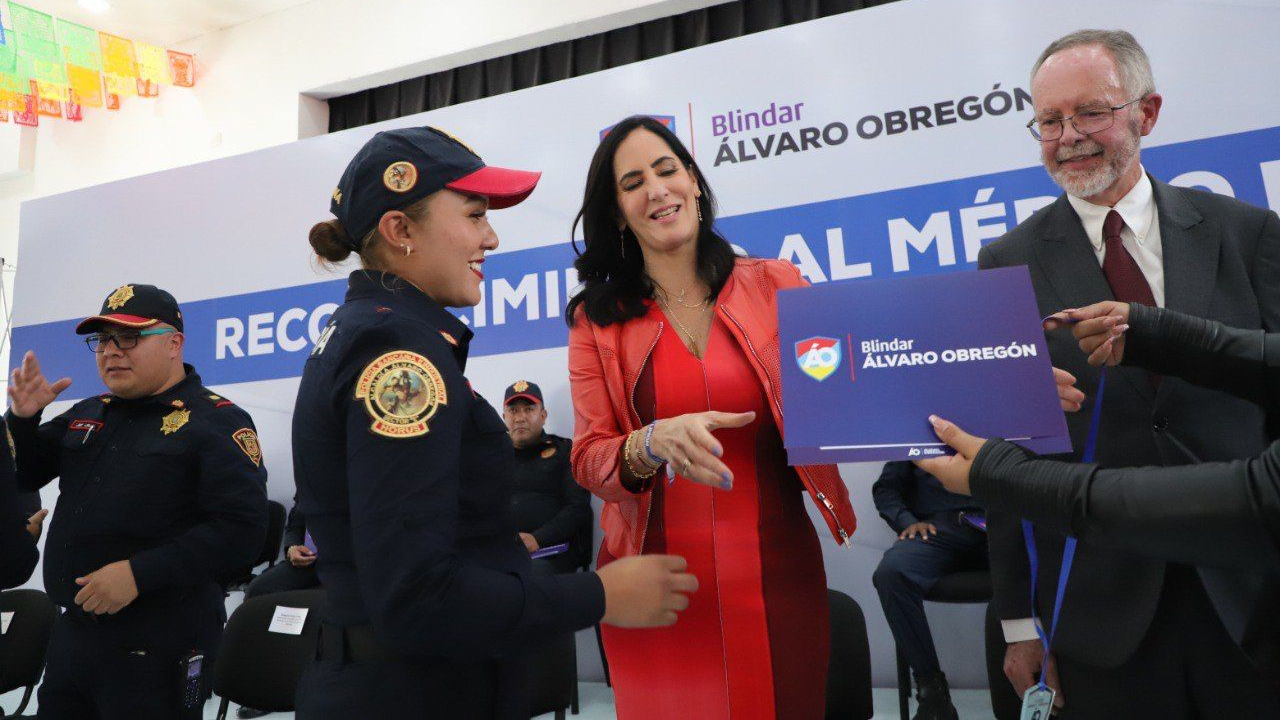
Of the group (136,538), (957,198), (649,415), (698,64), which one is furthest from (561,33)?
(649,415)

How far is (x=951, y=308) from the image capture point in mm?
1196

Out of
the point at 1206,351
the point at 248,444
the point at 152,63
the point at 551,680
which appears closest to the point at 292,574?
the point at 248,444

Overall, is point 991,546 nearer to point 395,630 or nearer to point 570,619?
point 570,619

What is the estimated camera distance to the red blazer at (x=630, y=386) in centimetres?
140

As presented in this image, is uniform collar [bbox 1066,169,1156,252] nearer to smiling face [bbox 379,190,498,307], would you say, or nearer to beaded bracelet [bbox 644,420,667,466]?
beaded bracelet [bbox 644,420,667,466]

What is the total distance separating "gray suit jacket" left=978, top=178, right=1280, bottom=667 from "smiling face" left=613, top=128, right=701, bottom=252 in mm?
655

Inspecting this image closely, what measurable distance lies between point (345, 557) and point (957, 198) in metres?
3.61

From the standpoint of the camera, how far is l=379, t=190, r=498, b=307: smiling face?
1.23 metres

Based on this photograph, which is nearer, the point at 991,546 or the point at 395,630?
the point at 395,630

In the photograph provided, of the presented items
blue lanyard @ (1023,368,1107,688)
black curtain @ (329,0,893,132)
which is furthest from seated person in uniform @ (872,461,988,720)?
black curtain @ (329,0,893,132)

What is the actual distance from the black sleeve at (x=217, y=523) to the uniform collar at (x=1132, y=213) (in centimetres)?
247

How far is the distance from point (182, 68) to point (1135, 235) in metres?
8.34

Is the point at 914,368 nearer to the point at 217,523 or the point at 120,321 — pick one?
the point at 217,523

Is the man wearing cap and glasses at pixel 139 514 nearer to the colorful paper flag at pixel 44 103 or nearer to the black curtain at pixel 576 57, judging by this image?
the black curtain at pixel 576 57
